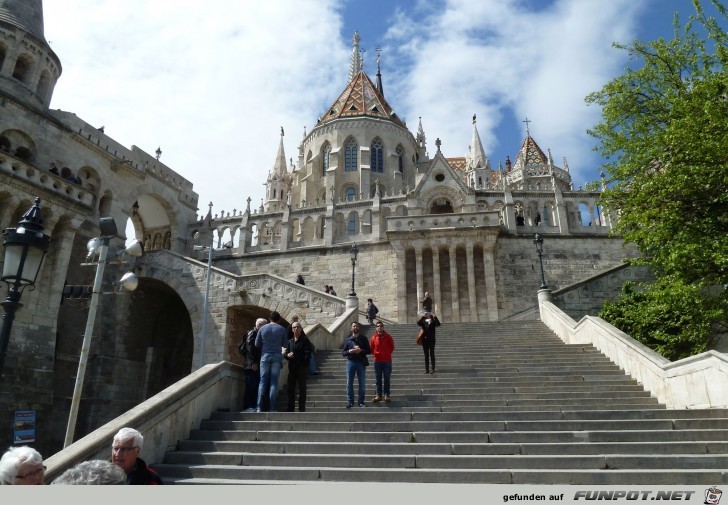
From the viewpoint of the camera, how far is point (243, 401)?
8555 mm

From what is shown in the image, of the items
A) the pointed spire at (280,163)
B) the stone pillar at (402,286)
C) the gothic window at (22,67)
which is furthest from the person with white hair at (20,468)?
the pointed spire at (280,163)

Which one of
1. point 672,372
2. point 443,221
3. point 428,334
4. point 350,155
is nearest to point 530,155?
point 350,155

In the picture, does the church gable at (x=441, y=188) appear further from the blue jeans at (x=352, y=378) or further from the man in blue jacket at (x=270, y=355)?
the man in blue jacket at (x=270, y=355)

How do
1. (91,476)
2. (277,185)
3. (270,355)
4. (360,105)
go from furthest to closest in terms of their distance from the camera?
(277,185) → (360,105) → (270,355) → (91,476)

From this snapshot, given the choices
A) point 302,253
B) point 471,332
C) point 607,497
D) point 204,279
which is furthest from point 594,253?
point 607,497

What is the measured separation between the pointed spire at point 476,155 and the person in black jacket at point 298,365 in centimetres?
4172

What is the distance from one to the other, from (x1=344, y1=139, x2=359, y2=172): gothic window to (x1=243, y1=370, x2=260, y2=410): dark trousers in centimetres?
3161

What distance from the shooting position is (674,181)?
12125 millimetres

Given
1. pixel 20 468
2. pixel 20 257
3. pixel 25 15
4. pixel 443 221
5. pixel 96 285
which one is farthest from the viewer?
pixel 443 221

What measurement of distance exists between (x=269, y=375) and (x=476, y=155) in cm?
4396

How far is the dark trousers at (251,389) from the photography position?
8.21 meters

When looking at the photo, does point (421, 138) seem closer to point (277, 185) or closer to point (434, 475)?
point (277, 185)

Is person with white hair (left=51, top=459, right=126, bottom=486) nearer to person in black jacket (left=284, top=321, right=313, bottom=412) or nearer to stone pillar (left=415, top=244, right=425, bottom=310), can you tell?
person in black jacket (left=284, top=321, right=313, bottom=412)

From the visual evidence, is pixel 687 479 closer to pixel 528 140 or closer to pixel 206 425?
pixel 206 425
